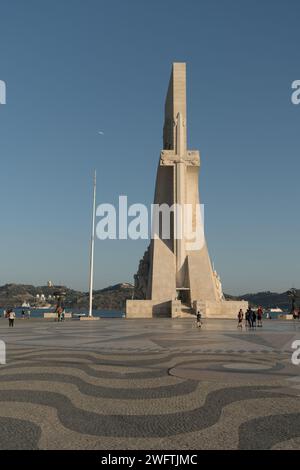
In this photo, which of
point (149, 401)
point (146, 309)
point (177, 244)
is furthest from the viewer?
point (177, 244)

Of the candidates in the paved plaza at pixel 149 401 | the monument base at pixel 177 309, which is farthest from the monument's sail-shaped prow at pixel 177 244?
the paved plaza at pixel 149 401

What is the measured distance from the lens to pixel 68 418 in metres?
5.15

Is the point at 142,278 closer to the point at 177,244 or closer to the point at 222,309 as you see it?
the point at 177,244

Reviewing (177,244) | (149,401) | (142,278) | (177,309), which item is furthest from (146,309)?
(149,401)

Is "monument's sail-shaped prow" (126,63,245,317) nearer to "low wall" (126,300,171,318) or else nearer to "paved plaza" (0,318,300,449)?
"low wall" (126,300,171,318)

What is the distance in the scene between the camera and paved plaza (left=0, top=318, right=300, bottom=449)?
4406 millimetres

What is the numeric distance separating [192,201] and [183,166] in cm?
377

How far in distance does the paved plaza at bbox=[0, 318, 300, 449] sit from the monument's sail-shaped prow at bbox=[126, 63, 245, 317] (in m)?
27.5

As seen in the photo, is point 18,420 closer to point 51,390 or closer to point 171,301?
point 51,390

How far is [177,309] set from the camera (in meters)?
36.5

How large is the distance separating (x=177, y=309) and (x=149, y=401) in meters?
30.9

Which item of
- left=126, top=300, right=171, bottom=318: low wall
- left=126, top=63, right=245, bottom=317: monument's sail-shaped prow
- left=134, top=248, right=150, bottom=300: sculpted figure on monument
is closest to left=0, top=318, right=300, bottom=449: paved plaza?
left=126, top=300, right=171, bottom=318: low wall

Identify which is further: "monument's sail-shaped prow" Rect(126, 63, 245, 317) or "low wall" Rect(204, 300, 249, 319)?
"monument's sail-shaped prow" Rect(126, 63, 245, 317)

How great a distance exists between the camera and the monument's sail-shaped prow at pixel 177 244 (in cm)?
3809
